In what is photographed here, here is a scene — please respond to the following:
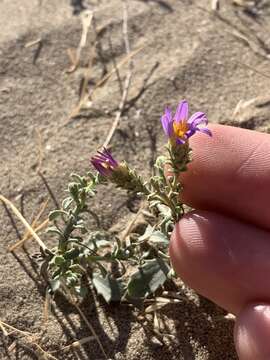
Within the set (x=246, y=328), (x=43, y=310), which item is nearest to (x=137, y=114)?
(x=43, y=310)

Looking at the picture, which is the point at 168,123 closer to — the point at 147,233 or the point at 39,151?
the point at 147,233

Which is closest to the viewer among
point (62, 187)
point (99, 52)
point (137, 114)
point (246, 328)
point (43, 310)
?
point (246, 328)

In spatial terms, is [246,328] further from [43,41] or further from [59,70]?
[43,41]

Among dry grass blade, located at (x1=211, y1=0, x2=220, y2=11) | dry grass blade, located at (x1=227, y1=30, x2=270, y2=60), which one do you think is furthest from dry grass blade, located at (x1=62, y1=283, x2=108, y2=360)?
dry grass blade, located at (x1=211, y1=0, x2=220, y2=11)

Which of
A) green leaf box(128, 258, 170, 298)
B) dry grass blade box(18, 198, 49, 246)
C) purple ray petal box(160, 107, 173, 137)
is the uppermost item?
purple ray petal box(160, 107, 173, 137)

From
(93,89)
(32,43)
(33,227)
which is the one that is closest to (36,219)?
(33,227)

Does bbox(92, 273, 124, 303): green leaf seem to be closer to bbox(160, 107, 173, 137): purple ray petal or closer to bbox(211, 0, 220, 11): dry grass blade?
bbox(160, 107, 173, 137): purple ray petal
